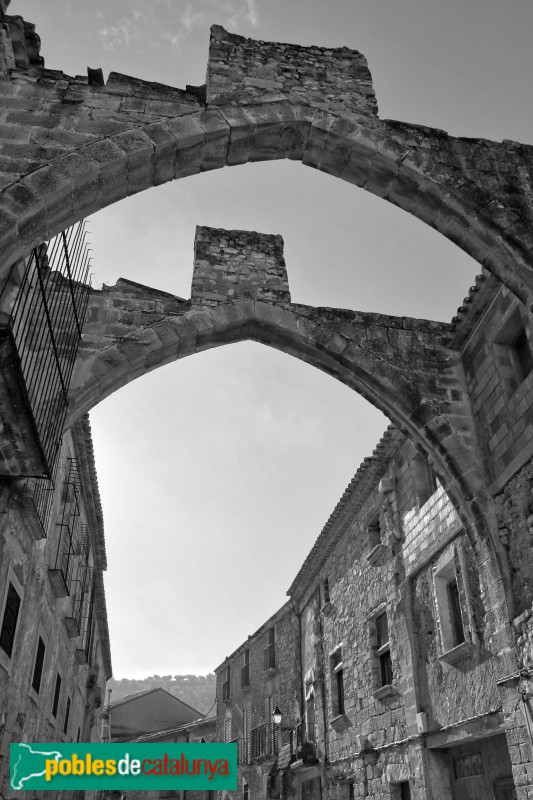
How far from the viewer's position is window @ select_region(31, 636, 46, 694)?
7.95 meters

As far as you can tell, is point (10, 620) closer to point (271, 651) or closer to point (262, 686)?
point (271, 651)

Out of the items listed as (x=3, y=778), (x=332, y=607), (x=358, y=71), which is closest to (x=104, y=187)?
(x=358, y=71)

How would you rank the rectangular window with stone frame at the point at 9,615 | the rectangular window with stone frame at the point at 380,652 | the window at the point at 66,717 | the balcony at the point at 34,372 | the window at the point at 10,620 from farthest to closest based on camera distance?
the window at the point at 66,717 → the rectangular window with stone frame at the point at 380,652 → the window at the point at 10,620 → the rectangular window with stone frame at the point at 9,615 → the balcony at the point at 34,372

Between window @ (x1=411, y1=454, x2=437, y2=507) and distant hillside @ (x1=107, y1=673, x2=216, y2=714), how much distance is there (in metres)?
61.1

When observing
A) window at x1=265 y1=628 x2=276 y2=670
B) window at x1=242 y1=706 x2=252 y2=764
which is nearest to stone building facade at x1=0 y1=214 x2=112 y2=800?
window at x1=265 y1=628 x2=276 y2=670

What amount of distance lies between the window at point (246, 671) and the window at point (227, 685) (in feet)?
7.03

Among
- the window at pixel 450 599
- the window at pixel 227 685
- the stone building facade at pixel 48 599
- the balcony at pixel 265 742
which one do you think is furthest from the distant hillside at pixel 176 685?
the window at pixel 450 599

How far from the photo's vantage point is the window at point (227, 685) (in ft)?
75.9

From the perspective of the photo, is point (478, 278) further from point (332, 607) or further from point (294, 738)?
point (294, 738)

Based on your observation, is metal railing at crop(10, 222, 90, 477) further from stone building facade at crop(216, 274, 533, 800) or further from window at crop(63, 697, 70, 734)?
window at crop(63, 697, 70, 734)

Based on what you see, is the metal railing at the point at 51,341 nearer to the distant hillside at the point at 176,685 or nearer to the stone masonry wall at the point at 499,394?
the stone masonry wall at the point at 499,394

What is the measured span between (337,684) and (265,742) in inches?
238

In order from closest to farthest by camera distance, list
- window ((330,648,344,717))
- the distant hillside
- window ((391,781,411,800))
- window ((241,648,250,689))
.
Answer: window ((391,781,411,800)) < window ((330,648,344,717)) < window ((241,648,250,689)) < the distant hillside

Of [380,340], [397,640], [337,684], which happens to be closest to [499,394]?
[380,340]
